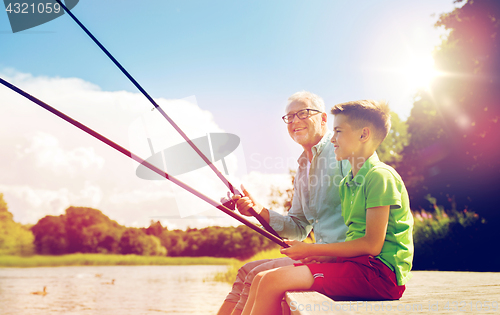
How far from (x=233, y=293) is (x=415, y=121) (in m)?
15.8

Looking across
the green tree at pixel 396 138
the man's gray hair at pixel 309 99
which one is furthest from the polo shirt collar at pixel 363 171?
the green tree at pixel 396 138

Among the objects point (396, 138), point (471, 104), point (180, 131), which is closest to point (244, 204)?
point (180, 131)

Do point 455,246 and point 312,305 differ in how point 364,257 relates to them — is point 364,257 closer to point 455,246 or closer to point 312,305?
point 312,305

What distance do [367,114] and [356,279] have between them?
2.40 feet

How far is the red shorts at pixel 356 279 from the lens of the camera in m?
1.43

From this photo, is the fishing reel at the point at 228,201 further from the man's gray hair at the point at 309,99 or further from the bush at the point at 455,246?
the bush at the point at 455,246

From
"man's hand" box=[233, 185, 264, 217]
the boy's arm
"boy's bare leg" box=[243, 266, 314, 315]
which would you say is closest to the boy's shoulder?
the boy's arm

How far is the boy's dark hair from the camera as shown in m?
1.67

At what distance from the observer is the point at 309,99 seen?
2.47 m

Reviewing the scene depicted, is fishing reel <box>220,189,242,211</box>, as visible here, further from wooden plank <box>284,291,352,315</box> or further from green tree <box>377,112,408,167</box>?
green tree <box>377,112,408,167</box>

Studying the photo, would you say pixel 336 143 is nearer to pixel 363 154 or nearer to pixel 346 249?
pixel 363 154

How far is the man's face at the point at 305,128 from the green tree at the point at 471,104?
9457 mm

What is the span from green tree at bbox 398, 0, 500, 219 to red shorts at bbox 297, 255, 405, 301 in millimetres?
10116

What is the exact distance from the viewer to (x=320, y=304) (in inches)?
45.6
